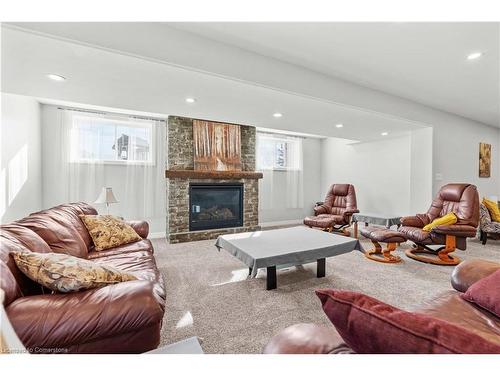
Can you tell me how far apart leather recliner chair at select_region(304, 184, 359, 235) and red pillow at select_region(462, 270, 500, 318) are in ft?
9.51

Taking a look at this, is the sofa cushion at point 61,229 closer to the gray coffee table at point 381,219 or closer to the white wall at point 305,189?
the white wall at point 305,189

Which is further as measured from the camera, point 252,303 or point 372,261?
point 372,261

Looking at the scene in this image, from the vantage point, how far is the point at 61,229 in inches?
71.2

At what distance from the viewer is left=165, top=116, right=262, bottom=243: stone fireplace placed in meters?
4.13

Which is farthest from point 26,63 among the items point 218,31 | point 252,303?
point 252,303

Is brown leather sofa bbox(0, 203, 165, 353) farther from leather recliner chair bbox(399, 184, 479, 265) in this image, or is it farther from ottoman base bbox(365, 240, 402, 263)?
leather recliner chair bbox(399, 184, 479, 265)

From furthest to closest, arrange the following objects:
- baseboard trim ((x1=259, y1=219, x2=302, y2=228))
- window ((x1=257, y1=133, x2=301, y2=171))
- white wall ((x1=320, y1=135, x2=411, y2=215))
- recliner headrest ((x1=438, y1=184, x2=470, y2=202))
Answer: baseboard trim ((x1=259, y1=219, x2=302, y2=228)), window ((x1=257, y1=133, x2=301, y2=171)), white wall ((x1=320, y1=135, x2=411, y2=215)), recliner headrest ((x1=438, y1=184, x2=470, y2=202))

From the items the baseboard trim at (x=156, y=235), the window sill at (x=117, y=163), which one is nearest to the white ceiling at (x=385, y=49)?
the window sill at (x=117, y=163)

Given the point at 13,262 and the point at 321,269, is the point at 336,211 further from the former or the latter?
the point at 13,262

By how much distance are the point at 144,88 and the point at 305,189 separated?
478 cm

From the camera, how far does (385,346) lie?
1.72 ft

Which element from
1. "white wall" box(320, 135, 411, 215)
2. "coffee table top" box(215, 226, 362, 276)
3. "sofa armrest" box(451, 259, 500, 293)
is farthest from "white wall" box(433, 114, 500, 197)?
"sofa armrest" box(451, 259, 500, 293)
